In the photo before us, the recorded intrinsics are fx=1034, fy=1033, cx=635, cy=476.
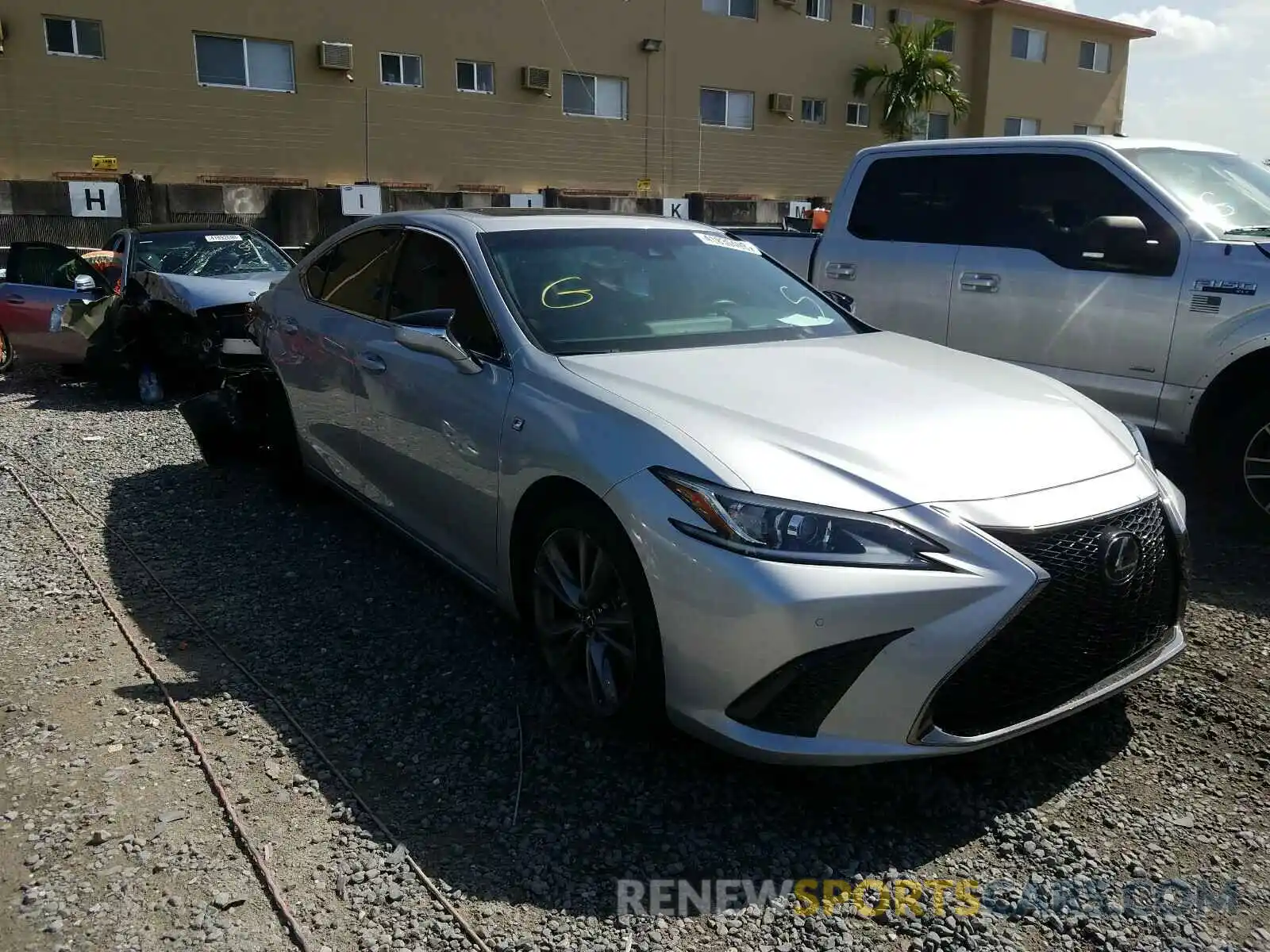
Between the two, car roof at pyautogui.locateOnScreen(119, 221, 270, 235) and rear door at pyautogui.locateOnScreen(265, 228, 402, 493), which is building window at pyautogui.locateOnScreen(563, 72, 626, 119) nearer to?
car roof at pyautogui.locateOnScreen(119, 221, 270, 235)

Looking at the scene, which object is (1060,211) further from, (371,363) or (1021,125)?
(1021,125)

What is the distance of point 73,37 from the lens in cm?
1759

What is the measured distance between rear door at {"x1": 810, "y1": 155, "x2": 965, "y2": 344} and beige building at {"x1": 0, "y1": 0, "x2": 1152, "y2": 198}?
50.8ft

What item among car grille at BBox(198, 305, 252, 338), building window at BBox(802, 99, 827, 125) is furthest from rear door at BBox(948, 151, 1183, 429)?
building window at BBox(802, 99, 827, 125)

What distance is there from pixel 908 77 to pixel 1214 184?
75.3ft

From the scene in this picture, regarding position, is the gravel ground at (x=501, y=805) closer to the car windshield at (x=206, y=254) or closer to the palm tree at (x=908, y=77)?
the car windshield at (x=206, y=254)

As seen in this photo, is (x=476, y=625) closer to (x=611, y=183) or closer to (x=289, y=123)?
(x=289, y=123)

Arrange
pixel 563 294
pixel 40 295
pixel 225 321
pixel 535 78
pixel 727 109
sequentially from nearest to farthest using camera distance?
pixel 563 294
pixel 225 321
pixel 40 295
pixel 535 78
pixel 727 109

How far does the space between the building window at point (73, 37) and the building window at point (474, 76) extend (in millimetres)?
6562

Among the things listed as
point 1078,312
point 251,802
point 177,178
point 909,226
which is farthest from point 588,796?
point 177,178

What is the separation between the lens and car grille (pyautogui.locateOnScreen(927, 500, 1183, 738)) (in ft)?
8.98

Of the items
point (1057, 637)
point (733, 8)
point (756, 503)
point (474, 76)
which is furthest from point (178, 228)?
point (733, 8)

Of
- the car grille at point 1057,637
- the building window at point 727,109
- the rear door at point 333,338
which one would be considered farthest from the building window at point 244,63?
the car grille at point 1057,637

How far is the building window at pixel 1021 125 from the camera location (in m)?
29.7
